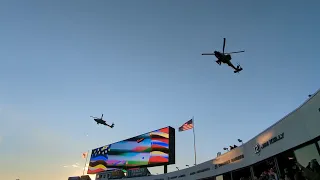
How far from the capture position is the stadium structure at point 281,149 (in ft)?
38.9

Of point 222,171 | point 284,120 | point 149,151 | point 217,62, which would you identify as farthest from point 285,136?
point 149,151

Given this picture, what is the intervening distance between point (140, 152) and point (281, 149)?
3125cm

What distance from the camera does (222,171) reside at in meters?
22.7

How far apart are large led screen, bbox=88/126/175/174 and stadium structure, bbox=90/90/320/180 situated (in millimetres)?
16207

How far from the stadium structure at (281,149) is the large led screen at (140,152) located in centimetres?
1621

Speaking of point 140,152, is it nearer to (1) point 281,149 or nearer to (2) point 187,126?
(2) point 187,126

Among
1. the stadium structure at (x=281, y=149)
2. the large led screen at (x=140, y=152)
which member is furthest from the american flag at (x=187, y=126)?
the stadium structure at (x=281, y=149)

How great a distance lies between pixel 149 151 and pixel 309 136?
31744mm

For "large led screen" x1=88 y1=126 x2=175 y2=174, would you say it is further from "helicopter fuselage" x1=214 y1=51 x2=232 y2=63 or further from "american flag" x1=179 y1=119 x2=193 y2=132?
"helicopter fuselage" x1=214 y1=51 x2=232 y2=63

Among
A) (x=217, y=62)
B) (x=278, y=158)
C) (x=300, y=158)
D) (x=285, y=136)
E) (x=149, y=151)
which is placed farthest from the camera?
(x=149, y=151)

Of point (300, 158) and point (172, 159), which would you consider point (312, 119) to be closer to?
point (300, 158)

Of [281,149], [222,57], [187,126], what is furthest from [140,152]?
[281,149]

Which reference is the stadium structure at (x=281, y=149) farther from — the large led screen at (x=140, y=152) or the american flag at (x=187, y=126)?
the large led screen at (x=140, y=152)

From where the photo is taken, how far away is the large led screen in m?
39.3
